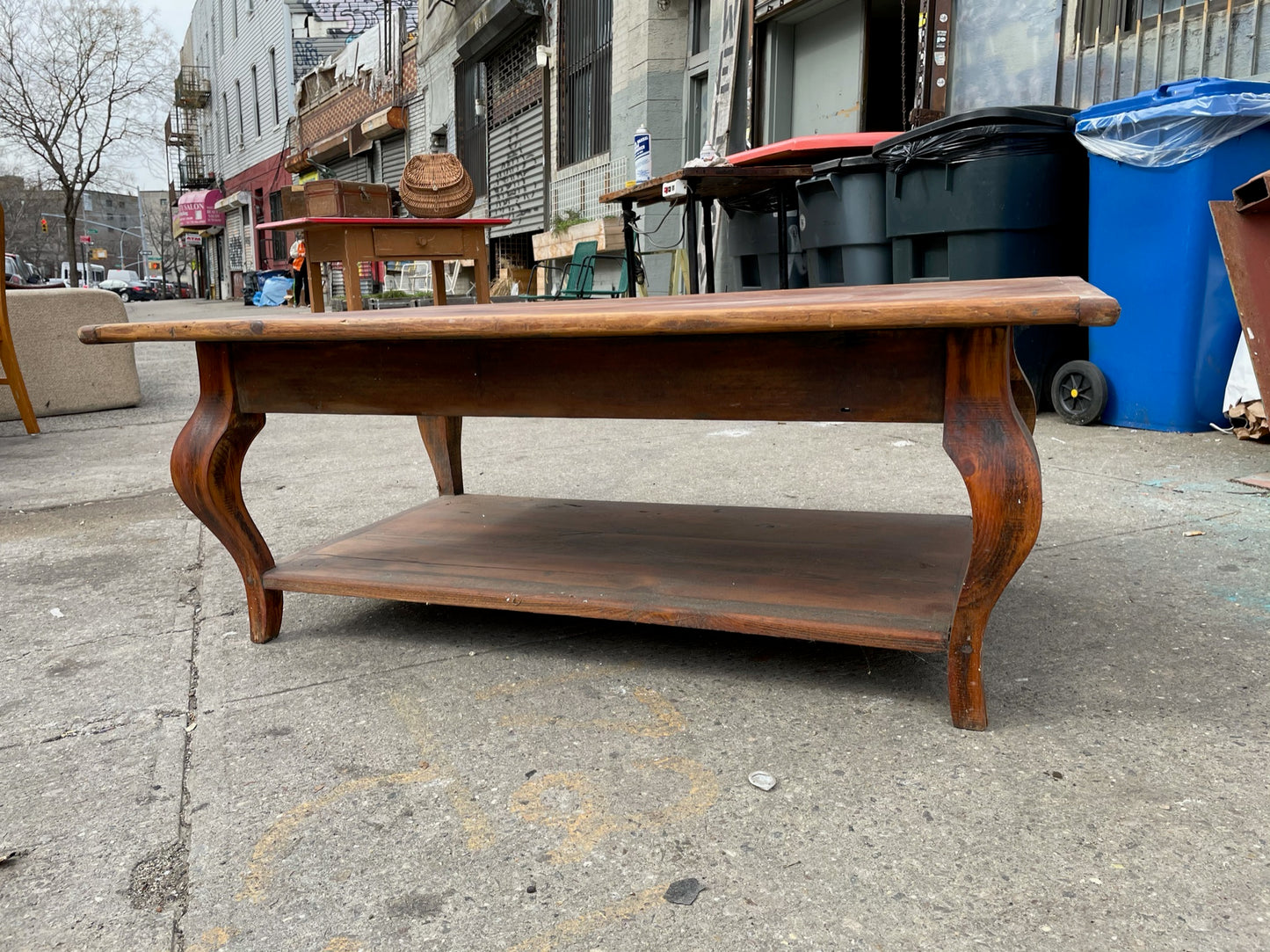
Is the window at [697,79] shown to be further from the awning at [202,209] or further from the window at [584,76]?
the awning at [202,209]

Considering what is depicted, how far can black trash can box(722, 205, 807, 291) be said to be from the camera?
19.5ft

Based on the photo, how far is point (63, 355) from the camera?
5789 mm

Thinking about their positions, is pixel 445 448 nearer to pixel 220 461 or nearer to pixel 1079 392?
pixel 220 461

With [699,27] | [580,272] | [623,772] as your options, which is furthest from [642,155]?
[623,772]

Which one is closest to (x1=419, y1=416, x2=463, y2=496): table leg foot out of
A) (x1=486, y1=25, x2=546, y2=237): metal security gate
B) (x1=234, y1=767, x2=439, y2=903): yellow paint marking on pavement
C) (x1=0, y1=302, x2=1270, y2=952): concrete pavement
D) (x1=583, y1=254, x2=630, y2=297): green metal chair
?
(x1=0, y1=302, x2=1270, y2=952): concrete pavement

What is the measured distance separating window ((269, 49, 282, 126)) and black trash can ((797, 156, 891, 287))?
27.0 meters

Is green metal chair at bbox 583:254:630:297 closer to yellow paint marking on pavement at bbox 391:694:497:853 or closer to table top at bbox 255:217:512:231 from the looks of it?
table top at bbox 255:217:512:231

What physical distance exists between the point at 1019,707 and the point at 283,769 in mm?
1303

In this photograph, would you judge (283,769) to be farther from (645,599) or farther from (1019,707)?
(1019,707)

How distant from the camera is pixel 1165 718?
162 centimetres

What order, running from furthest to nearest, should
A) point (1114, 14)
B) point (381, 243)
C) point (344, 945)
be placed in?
point (381, 243)
point (1114, 14)
point (344, 945)

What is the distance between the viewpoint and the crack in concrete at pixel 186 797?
3.87 ft

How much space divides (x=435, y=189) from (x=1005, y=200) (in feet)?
12.1

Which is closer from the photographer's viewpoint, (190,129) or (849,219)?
(849,219)
